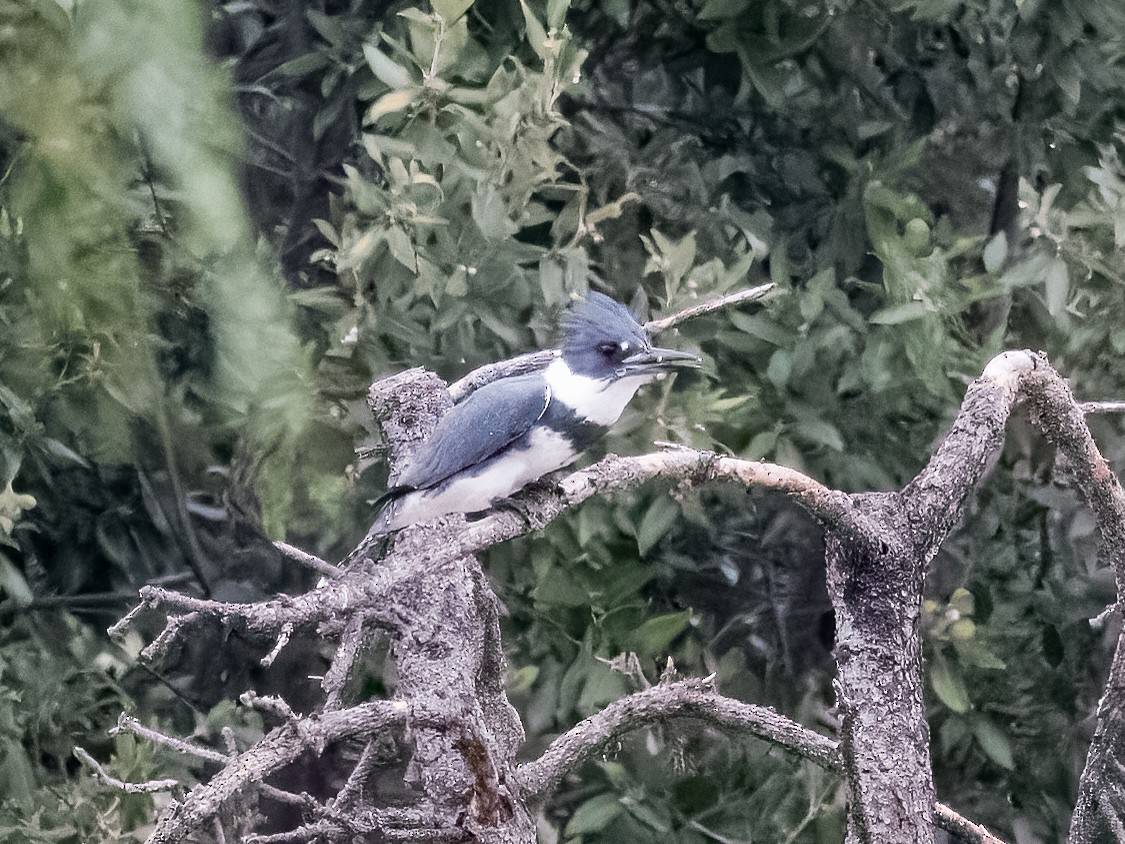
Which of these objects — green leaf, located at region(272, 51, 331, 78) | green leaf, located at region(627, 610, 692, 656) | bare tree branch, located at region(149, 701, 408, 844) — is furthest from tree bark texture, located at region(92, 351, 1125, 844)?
green leaf, located at region(272, 51, 331, 78)

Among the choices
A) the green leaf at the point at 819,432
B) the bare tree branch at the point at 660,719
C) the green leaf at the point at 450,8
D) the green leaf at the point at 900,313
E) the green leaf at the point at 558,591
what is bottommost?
the green leaf at the point at 558,591

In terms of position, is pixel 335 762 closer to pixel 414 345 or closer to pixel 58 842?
pixel 58 842

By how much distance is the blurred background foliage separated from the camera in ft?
4.09

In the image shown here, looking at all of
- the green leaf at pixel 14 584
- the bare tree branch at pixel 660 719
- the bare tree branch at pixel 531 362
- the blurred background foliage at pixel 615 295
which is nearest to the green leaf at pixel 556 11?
the blurred background foliage at pixel 615 295

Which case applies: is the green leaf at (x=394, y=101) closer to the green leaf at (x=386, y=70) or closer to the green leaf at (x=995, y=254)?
the green leaf at (x=386, y=70)

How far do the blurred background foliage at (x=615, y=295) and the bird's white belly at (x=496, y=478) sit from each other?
35cm

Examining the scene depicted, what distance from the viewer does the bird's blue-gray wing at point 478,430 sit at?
0.88 metres

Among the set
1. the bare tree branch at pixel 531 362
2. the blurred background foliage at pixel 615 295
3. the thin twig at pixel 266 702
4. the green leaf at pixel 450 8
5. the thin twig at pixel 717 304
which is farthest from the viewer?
the blurred background foliage at pixel 615 295

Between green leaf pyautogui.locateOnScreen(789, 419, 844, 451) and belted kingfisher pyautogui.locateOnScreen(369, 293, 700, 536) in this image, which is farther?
green leaf pyautogui.locateOnScreen(789, 419, 844, 451)

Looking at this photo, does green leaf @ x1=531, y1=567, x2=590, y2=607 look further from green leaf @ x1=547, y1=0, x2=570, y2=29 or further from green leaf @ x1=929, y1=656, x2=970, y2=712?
green leaf @ x1=547, y1=0, x2=570, y2=29

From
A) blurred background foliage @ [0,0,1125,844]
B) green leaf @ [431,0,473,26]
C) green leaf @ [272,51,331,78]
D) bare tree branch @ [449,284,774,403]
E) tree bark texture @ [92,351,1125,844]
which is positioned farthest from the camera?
green leaf @ [272,51,331,78]

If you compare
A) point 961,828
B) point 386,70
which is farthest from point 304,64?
→ point 961,828

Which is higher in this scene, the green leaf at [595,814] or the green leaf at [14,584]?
the green leaf at [14,584]

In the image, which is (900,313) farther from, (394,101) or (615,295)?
(394,101)
